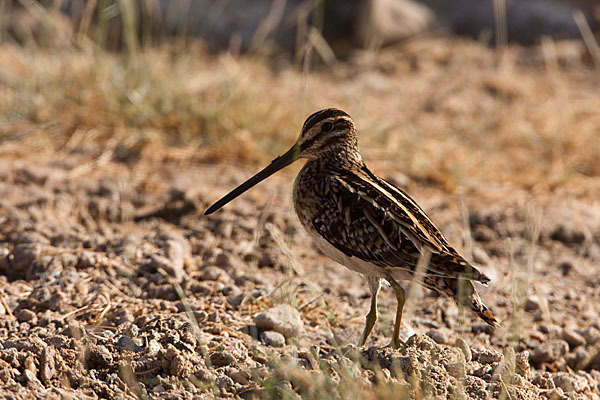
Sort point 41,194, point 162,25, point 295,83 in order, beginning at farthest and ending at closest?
point 162,25 < point 295,83 < point 41,194

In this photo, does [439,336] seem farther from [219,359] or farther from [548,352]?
[219,359]

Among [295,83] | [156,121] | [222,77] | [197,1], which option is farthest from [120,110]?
[197,1]

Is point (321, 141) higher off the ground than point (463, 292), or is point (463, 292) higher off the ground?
point (321, 141)

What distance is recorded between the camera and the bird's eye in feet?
13.3

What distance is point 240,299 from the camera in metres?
4.42

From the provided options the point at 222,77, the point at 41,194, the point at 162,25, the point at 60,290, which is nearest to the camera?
the point at 60,290

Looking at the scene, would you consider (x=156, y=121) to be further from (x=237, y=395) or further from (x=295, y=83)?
(x=237, y=395)

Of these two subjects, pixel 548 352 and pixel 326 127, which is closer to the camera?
pixel 326 127

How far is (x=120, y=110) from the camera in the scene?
21.5ft

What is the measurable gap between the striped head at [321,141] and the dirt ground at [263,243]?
0.31m

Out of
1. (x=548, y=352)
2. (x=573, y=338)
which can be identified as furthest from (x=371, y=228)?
(x=573, y=338)

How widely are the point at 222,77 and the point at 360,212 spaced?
12.4 ft

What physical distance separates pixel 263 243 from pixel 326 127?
1425 millimetres

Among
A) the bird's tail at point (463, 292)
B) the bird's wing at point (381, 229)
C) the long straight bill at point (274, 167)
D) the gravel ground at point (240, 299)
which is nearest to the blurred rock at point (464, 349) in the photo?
the gravel ground at point (240, 299)
